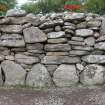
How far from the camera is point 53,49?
6.95 metres

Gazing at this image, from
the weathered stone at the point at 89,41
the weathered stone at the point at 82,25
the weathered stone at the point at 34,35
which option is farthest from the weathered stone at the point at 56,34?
the weathered stone at the point at 89,41

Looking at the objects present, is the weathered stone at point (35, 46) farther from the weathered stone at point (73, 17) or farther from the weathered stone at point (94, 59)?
the weathered stone at point (94, 59)

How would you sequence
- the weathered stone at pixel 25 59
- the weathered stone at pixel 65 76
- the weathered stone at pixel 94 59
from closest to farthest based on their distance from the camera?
1. the weathered stone at pixel 94 59
2. the weathered stone at pixel 65 76
3. the weathered stone at pixel 25 59

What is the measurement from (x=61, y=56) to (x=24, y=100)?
1488mm

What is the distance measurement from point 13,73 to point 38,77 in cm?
55

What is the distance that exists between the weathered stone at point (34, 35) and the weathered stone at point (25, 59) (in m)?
0.35

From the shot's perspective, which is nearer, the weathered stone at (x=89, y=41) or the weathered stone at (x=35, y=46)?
the weathered stone at (x=89, y=41)

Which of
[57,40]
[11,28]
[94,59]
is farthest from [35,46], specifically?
[94,59]

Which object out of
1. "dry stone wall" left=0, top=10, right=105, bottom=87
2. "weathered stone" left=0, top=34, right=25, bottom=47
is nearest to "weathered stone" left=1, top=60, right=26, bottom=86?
"dry stone wall" left=0, top=10, right=105, bottom=87

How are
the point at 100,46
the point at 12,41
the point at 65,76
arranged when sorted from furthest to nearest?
the point at 12,41
the point at 65,76
the point at 100,46

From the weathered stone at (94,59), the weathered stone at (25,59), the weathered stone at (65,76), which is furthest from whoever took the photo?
the weathered stone at (25,59)

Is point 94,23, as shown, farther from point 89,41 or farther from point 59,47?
point 59,47

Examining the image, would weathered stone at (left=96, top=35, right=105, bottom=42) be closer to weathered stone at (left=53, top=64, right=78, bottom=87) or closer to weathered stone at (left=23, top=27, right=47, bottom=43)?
weathered stone at (left=53, top=64, right=78, bottom=87)

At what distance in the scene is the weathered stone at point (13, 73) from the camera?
7109 mm
